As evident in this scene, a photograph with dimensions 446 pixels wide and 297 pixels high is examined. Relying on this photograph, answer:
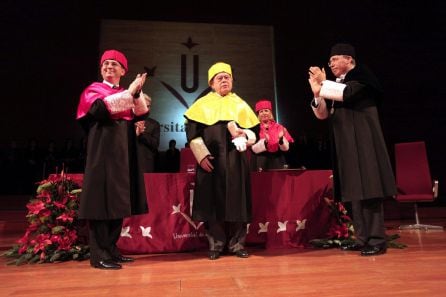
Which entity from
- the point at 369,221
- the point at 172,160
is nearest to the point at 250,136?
the point at 369,221

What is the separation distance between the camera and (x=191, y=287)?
1.83 m

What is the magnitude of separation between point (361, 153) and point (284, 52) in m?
5.60

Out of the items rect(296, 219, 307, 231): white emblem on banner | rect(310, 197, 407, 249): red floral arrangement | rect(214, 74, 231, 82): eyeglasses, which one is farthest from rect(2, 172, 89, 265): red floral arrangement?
rect(310, 197, 407, 249): red floral arrangement

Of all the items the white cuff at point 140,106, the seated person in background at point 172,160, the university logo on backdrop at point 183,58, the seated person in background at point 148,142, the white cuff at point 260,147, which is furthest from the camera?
the university logo on backdrop at point 183,58

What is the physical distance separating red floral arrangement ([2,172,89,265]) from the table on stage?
39 cm

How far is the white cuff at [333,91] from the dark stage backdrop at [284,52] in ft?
16.5

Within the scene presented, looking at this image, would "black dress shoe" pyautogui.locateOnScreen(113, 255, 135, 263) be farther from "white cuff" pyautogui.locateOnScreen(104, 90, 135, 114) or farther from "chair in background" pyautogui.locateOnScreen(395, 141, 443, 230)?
"chair in background" pyautogui.locateOnScreen(395, 141, 443, 230)

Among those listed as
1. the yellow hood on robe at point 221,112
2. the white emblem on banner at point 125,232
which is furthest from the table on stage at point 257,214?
the yellow hood on robe at point 221,112

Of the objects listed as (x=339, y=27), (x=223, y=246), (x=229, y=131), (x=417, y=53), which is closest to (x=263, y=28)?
(x=339, y=27)

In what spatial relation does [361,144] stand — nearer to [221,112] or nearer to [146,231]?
[221,112]

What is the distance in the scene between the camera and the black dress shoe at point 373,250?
104 inches

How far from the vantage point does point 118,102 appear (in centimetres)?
237

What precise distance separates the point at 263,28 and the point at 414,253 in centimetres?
624

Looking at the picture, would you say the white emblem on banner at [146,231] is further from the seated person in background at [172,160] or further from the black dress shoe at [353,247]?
the seated person in background at [172,160]
